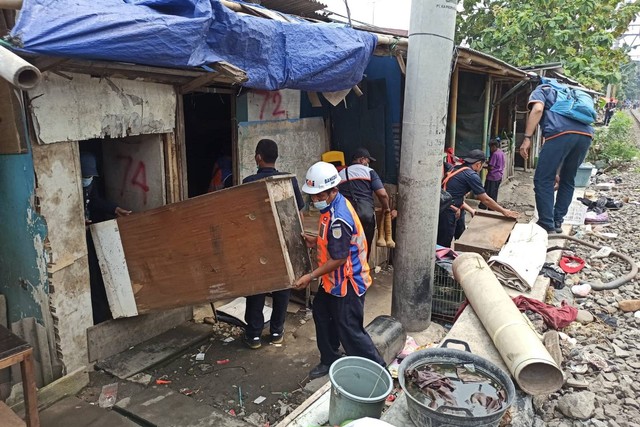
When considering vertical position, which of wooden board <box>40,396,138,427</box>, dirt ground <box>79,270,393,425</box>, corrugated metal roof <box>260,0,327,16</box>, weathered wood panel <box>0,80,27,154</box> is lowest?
dirt ground <box>79,270,393,425</box>

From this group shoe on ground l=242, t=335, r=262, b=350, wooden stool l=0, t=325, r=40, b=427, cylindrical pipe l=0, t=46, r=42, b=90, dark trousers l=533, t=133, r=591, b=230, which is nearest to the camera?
cylindrical pipe l=0, t=46, r=42, b=90

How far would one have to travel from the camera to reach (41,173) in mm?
3656

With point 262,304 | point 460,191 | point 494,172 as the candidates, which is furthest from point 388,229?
point 494,172

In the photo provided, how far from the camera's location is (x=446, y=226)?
6441 mm

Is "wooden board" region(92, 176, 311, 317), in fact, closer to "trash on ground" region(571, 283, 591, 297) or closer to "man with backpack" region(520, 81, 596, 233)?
"trash on ground" region(571, 283, 591, 297)

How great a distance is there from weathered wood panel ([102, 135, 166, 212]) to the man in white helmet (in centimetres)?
185

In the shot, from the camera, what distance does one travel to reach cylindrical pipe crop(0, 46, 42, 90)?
2053 millimetres

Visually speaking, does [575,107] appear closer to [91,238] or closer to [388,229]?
[388,229]

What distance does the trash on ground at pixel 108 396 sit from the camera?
399cm

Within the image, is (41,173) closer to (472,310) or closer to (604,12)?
(472,310)

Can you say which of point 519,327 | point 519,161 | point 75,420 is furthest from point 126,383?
point 519,161

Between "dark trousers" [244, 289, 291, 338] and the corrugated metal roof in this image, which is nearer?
"dark trousers" [244, 289, 291, 338]

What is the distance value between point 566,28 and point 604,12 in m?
1.39

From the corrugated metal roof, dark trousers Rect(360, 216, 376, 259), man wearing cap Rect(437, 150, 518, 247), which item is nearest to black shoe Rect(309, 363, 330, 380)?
dark trousers Rect(360, 216, 376, 259)
